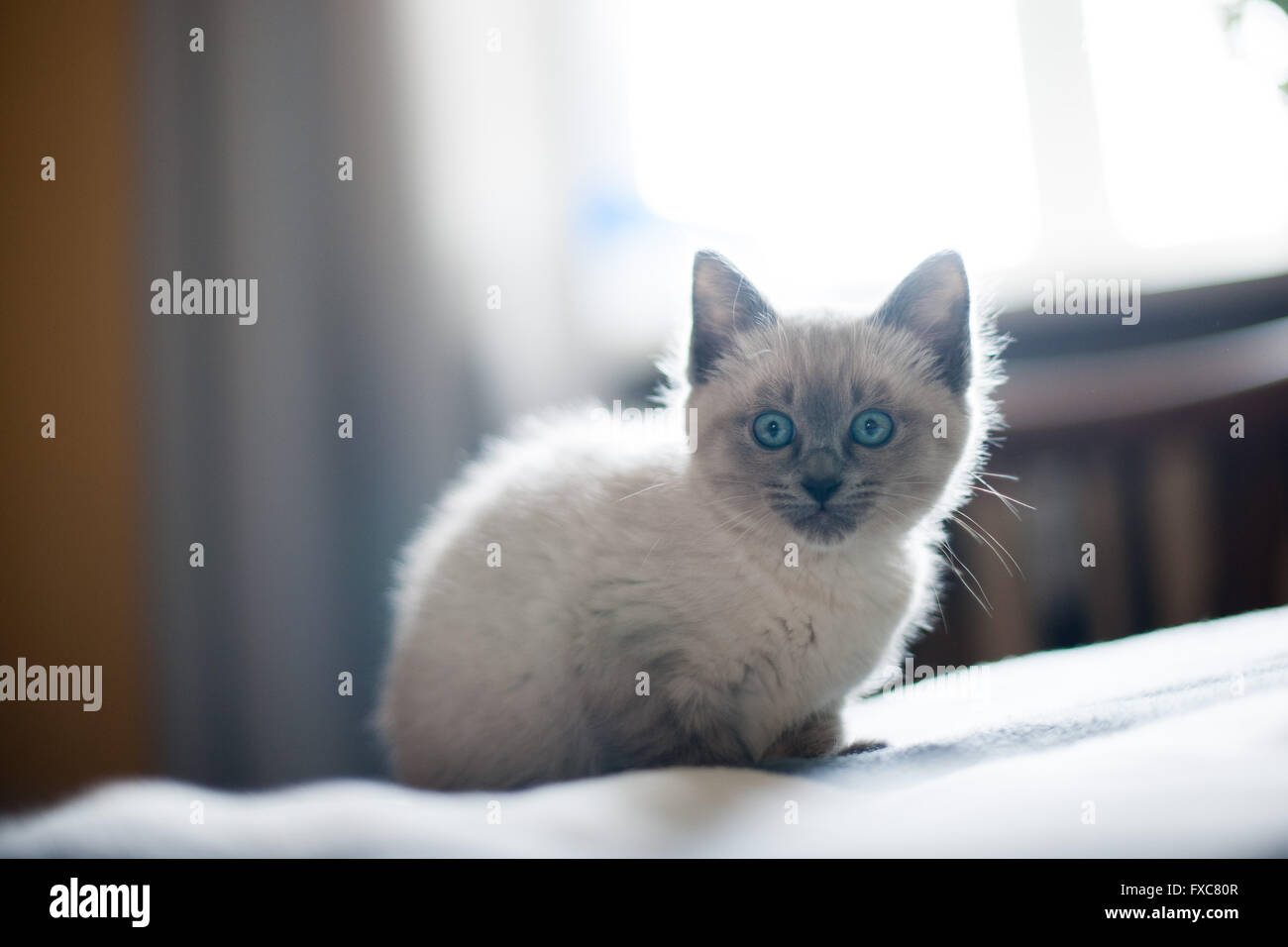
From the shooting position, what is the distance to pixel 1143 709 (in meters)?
0.92

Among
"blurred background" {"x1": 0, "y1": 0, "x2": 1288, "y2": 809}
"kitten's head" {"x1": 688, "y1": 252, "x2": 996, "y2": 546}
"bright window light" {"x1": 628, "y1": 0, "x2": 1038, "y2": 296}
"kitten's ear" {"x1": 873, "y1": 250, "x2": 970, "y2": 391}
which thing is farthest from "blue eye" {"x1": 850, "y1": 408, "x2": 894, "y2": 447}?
"bright window light" {"x1": 628, "y1": 0, "x2": 1038, "y2": 296}

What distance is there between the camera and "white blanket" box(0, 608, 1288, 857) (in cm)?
58

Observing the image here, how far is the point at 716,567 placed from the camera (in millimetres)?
1053

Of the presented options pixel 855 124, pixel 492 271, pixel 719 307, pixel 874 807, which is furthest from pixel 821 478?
pixel 855 124

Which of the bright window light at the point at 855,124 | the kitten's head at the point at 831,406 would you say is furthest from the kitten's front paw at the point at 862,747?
the bright window light at the point at 855,124

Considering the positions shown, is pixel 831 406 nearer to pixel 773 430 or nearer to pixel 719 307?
pixel 773 430

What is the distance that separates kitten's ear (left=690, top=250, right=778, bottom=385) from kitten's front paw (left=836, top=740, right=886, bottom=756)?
0.52m

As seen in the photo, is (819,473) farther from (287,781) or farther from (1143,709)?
(287,781)

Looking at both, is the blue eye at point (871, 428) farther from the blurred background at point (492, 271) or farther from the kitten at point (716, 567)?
the blurred background at point (492, 271)

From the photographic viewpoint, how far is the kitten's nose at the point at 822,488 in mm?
1016

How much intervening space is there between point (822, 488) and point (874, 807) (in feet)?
1.37

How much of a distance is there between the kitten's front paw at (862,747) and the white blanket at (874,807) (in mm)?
93
